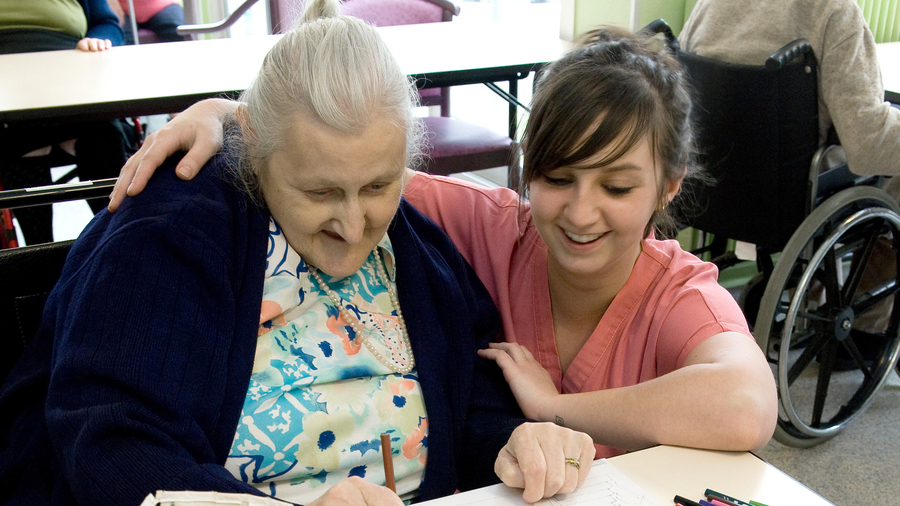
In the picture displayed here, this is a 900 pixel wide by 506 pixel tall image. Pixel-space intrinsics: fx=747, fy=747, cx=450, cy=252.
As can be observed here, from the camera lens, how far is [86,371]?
85 centimetres

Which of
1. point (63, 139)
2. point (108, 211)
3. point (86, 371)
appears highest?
point (108, 211)

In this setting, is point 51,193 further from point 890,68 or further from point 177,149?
point 890,68

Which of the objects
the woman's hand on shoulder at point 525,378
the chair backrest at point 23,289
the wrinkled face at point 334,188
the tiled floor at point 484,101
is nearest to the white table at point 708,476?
the woman's hand on shoulder at point 525,378

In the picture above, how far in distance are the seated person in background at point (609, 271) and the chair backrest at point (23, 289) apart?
0.19 metres

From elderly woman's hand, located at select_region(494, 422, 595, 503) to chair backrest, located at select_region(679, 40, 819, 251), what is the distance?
1.20 meters

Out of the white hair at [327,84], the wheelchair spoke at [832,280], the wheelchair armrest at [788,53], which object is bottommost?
the wheelchair spoke at [832,280]

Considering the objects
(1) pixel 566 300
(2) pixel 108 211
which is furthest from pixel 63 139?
(1) pixel 566 300

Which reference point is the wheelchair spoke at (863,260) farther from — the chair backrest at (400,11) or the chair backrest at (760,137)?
the chair backrest at (400,11)

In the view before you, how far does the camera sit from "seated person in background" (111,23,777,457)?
1007 millimetres

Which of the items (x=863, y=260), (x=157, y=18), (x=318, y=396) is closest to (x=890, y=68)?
(x=863, y=260)

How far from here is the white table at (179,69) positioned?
6.94 ft

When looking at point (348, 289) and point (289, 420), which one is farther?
point (348, 289)

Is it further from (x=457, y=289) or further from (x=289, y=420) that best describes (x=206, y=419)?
(x=457, y=289)

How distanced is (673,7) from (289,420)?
2647mm
